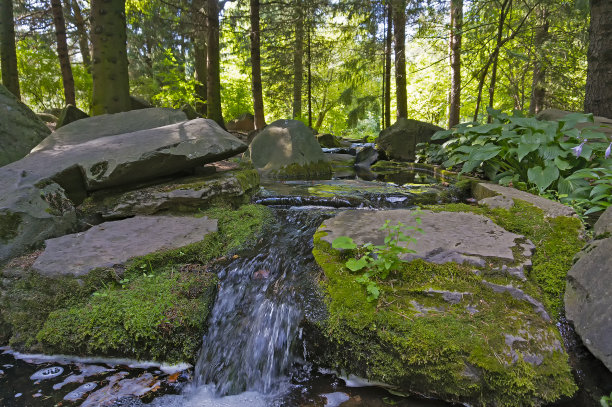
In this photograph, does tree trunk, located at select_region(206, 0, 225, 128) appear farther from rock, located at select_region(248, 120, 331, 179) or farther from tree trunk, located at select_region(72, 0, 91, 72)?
tree trunk, located at select_region(72, 0, 91, 72)

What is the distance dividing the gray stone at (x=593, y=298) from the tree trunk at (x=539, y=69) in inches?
352

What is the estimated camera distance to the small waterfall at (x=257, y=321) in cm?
222

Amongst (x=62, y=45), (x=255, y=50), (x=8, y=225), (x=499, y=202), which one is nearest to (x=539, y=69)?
(x=255, y=50)

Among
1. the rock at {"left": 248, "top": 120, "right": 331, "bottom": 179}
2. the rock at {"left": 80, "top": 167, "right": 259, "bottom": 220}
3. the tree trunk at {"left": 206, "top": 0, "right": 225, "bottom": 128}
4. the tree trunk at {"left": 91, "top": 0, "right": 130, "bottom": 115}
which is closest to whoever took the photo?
the rock at {"left": 80, "top": 167, "right": 259, "bottom": 220}

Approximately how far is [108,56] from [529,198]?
6.82m

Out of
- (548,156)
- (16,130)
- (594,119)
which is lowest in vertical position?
(548,156)

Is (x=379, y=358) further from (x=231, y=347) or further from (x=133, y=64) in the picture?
(x=133, y=64)

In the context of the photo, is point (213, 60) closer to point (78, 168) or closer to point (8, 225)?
point (78, 168)

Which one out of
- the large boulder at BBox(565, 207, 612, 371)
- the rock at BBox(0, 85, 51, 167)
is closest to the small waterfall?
the large boulder at BBox(565, 207, 612, 371)

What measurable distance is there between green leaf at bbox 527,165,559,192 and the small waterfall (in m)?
2.87

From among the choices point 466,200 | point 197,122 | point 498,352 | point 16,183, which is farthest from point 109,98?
point 498,352

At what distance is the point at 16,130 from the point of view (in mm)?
4719

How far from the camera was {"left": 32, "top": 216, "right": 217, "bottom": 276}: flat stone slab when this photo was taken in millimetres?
2734

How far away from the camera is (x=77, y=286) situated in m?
2.60
